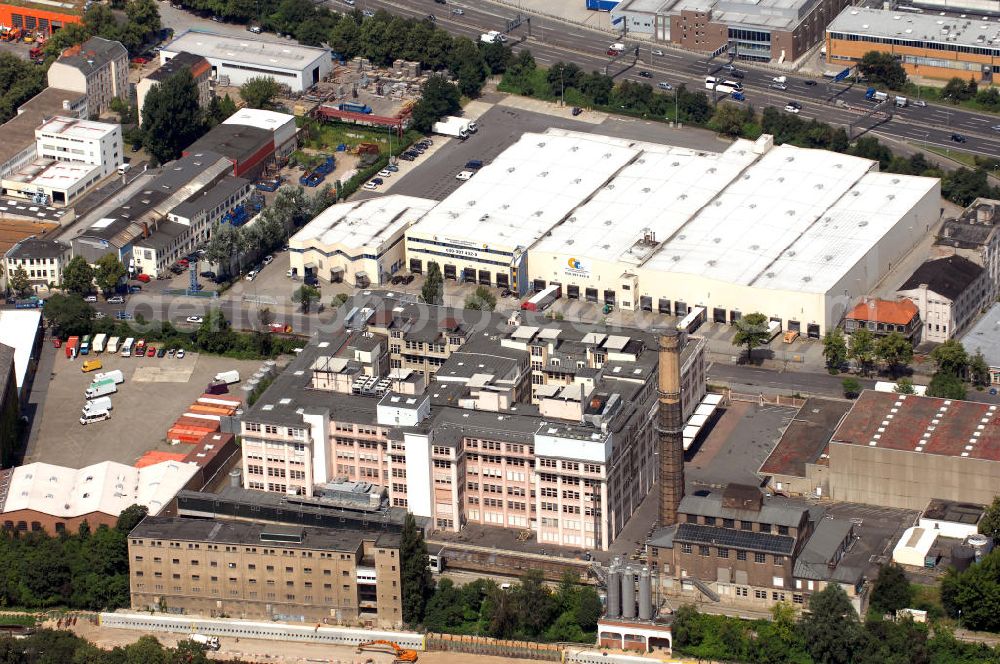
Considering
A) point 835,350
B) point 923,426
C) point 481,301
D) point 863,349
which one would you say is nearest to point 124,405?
point 481,301

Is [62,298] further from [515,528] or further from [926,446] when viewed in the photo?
[926,446]

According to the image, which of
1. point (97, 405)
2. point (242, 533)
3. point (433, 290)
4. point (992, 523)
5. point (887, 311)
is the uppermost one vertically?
point (992, 523)

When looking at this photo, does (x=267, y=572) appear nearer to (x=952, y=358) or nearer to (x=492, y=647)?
(x=492, y=647)

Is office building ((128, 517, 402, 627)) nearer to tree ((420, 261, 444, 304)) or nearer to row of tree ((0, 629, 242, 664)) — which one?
row of tree ((0, 629, 242, 664))

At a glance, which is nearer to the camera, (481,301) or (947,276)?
(947,276)

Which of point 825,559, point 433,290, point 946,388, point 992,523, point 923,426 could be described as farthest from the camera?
point 433,290

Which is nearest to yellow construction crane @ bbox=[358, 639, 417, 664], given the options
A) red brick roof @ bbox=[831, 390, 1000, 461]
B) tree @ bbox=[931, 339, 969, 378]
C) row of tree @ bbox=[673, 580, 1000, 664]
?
row of tree @ bbox=[673, 580, 1000, 664]

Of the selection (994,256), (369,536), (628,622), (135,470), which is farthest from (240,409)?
(994,256)
